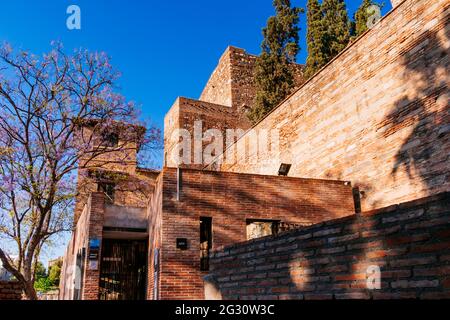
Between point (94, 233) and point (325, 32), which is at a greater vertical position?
point (325, 32)

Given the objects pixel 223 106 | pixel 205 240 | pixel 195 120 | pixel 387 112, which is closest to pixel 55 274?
pixel 195 120

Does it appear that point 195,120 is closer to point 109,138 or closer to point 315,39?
point 315,39

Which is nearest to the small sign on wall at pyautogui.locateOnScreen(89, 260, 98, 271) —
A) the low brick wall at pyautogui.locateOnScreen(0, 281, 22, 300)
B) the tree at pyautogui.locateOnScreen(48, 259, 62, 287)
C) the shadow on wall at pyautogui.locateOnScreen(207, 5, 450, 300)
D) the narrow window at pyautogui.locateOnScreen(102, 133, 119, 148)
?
the narrow window at pyautogui.locateOnScreen(102, 133, 119, 148)

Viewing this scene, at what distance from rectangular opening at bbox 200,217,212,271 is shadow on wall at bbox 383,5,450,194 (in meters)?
4.94

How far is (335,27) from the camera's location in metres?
20.5

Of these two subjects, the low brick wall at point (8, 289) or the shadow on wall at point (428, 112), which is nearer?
the low brick wall at point (8, 289)

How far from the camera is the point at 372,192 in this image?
1063 cm

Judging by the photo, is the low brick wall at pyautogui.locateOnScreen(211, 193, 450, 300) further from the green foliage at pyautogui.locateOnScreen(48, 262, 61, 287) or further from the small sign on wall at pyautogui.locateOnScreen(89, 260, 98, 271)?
the green foliage at pyautogui.locateOnScreen(48, 262, 61, 287)

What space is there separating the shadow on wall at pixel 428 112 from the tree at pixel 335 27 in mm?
10661

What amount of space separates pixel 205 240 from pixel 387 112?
592 centimetres

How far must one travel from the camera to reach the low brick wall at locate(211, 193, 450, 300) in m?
2.73

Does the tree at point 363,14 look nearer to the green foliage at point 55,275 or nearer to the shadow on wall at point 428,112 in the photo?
the shadow on wall at point 428,112

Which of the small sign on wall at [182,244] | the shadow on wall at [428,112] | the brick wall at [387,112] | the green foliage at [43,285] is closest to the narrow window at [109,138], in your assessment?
the small sign on wall at [182,244]

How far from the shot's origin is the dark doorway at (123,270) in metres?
14.7
